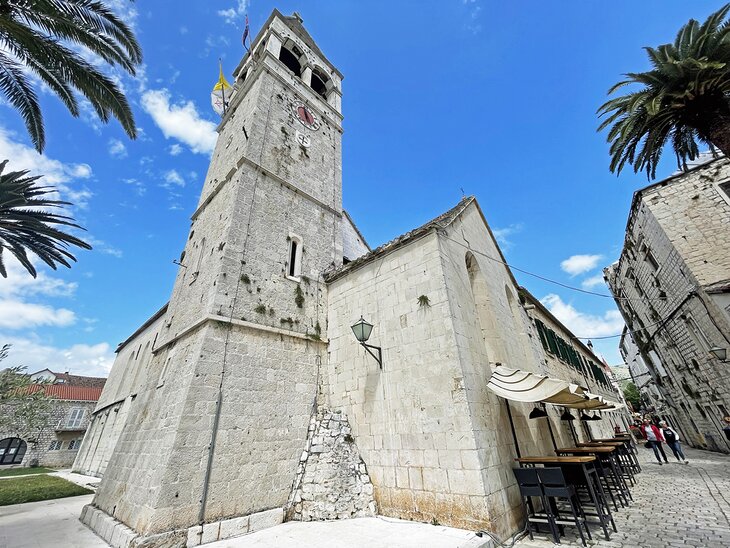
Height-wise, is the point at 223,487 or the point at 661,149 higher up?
the point at 661,149

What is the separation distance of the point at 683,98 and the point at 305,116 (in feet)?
41.5

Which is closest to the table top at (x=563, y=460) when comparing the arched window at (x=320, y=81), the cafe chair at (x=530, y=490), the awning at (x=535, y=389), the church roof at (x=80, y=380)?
the cafe chair at (x=530, y=490)

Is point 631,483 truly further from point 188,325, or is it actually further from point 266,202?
point 266,202

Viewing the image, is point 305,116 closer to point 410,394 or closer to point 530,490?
point 410,394

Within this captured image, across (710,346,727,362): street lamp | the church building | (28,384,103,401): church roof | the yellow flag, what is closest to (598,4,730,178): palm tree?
the church building

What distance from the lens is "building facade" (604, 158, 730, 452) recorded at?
472 inches

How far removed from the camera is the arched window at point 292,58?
14.8 m

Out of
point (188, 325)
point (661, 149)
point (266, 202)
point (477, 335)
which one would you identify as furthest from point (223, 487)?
point (661, 149)

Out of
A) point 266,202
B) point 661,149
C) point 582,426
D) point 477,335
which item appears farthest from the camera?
point 582,426

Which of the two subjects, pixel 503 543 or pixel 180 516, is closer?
pixel 503 543

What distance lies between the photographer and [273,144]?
10.7 metres

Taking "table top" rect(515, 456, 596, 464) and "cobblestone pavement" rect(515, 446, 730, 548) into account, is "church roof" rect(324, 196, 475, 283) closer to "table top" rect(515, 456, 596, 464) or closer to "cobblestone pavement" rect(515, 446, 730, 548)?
"table top" rect(515, 456, 596, 464)

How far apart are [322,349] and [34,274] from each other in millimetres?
13340

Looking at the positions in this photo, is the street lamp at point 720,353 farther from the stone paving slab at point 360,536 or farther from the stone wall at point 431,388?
the stone paving slab at point 360,536
